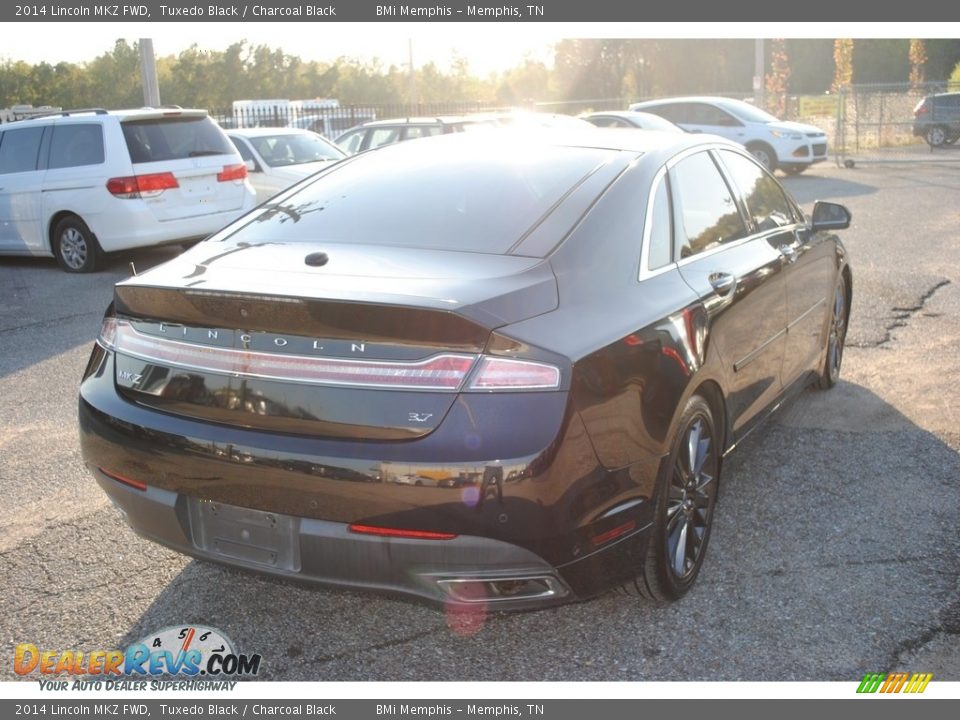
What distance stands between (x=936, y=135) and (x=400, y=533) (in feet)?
94.4

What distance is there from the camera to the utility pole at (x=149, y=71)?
1659cm

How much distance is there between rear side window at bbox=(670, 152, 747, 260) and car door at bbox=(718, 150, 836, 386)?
0.22 meters

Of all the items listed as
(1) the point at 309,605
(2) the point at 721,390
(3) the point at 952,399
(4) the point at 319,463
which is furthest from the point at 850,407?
(4) the point at 319,463

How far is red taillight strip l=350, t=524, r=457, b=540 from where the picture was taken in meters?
2.85

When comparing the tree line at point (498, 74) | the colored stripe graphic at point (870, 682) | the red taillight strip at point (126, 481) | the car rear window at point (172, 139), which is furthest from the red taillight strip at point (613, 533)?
the tree line at point (498, 74)

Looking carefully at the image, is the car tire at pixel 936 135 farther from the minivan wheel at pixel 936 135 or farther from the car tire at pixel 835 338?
the car tire at pixel 835 338

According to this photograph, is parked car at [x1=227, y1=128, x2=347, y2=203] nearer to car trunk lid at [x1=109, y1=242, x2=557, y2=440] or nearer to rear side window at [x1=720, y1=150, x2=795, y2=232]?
rear side window at [x1=720, y1=150, x2=795, y2=232]

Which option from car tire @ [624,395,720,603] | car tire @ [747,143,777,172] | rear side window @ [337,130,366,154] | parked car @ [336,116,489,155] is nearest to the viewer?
car tire @ [624,395,720,603]

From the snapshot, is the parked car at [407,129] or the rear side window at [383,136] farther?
the rear side window at [383,136]

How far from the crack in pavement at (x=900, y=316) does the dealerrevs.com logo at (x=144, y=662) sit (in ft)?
Answer: 16.9

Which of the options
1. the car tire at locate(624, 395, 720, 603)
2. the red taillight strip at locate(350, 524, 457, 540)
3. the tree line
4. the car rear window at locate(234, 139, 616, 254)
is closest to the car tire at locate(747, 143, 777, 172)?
the tree line

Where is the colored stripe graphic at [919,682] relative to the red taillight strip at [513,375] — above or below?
below

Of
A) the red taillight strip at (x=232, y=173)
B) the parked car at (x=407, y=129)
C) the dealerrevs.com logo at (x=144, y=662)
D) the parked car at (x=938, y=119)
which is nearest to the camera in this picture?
the dealerrevs.com logo at (x=144, y=662)

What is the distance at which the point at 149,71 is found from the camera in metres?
16.7
